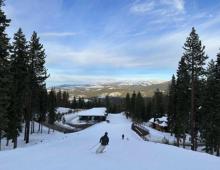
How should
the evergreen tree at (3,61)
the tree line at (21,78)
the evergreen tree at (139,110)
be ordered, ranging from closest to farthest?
the evergreen tree at (3,61) < the tree line at (21,78) < the evergreen tree at (139,110)

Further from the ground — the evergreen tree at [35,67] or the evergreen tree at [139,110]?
the evergreen tree at [35,67]

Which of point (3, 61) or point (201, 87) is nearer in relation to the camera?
point (3, 61)

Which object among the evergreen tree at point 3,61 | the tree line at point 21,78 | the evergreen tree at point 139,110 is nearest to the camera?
the evergreen tree at point 3,61

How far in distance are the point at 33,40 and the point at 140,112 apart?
292ft

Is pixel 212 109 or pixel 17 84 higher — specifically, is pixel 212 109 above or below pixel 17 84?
below

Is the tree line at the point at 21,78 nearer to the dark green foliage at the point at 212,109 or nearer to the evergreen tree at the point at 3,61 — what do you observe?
→ the evergreen tree at the point at 3,61

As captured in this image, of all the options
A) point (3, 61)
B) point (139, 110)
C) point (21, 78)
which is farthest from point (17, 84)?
point (139, 110)

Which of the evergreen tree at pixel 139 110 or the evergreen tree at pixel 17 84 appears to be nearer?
the evergreen tree at pixel 17 84

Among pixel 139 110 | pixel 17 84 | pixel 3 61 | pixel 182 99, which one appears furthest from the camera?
pixel 139 110

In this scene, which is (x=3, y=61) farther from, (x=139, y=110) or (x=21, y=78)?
(x=139, y=110)

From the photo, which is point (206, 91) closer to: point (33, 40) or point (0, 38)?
point (33, 40)

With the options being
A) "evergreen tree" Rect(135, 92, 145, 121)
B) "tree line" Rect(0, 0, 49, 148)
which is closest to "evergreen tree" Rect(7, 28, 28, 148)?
"tree line" Rect(0, 0, 49, 148)

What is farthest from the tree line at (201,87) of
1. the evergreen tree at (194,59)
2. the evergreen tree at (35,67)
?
the evergreen tree at (35,67)

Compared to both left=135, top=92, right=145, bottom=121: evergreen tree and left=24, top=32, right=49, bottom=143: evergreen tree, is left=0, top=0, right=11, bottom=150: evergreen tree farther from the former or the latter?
left=135, top=92, right=145, bottom=121: evergreen tree
